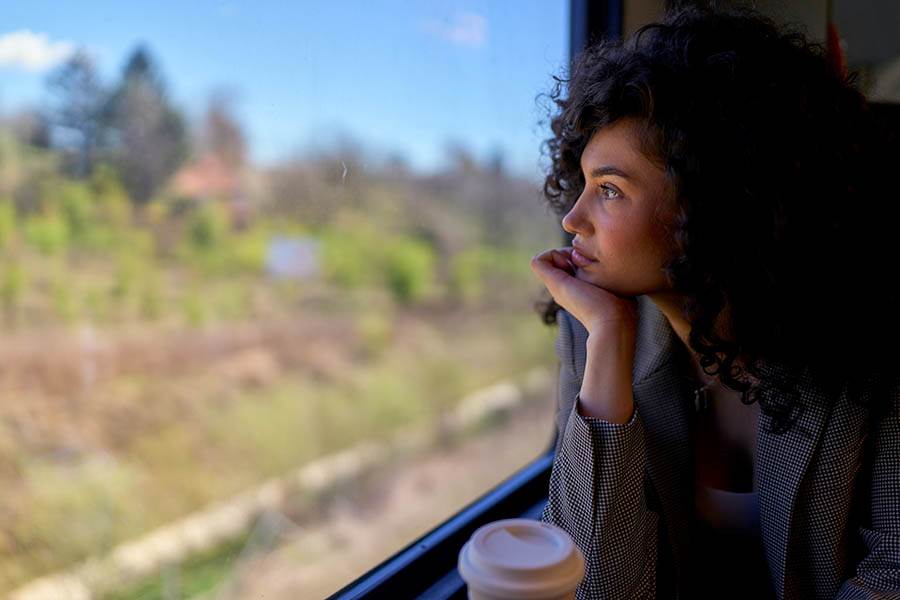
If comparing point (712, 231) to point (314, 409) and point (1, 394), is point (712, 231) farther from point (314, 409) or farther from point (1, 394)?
point (314, 409)

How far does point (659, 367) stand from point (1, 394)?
138cm

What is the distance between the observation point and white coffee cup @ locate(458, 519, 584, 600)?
1.20ft

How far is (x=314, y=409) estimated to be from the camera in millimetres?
2623

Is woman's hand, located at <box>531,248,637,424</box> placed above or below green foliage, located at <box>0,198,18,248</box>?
below

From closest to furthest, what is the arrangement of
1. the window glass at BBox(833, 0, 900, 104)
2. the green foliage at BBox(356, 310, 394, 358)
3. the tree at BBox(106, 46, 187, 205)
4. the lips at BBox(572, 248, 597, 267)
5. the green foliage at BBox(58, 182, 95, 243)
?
1. the lips at BBox(572, 248, 597, 267)
2. the green foliage at BBox(58, 182, 95, 243)
3. the tree at BBox(106, 46, 187, 205)
4. the window glass at BBox(833, 0, 900, 104)
5. the green foliage at BBox(356, 310, 394, 358)

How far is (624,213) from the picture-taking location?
787 millimetres

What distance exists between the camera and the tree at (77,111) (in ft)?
4.90

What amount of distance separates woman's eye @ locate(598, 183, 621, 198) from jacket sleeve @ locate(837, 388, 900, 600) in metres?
0.42

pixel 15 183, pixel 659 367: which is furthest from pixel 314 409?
pixel 659 367

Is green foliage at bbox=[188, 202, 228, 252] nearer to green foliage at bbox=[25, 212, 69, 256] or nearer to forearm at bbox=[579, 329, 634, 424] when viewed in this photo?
green foliage at bbox=[25, 212, 69, 256]

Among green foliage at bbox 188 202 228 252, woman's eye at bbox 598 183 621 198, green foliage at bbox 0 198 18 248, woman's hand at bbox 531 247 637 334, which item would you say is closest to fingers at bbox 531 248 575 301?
woman's hand at bbox 531 247 637 334

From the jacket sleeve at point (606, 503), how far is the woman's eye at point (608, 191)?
263 mm

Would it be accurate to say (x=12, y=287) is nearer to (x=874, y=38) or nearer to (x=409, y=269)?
(x=409, y=269)

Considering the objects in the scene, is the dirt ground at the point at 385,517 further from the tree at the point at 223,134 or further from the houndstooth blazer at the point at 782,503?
the tree at the point at 223,134
